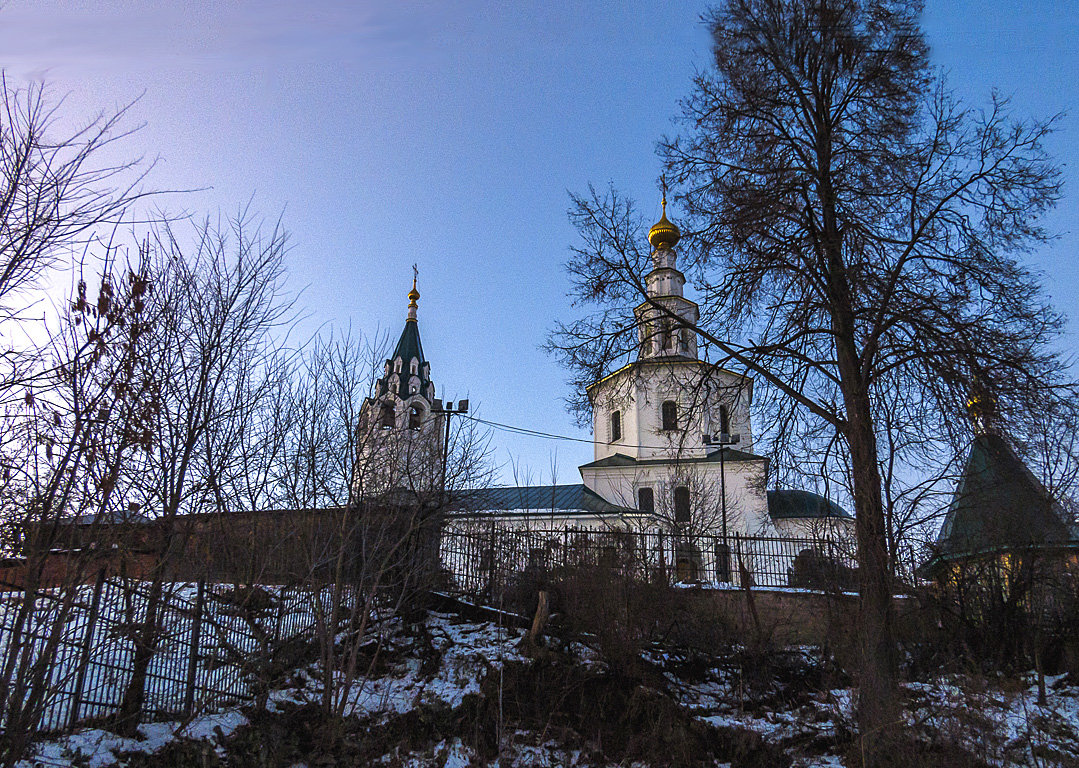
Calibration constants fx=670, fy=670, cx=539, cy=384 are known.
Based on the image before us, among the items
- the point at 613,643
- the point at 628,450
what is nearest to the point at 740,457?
the point at 628,450

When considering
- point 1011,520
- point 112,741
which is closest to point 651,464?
point 1011,520

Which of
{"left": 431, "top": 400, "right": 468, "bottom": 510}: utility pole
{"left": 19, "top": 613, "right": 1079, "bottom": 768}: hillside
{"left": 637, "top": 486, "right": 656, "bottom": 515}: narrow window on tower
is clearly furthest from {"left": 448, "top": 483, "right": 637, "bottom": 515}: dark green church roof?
{"left": 19, "top": 613, "right": 1079, "bottom": 768}: hillside

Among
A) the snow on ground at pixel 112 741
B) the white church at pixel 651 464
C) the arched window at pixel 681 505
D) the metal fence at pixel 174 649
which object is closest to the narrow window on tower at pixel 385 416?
the white church at pixel 651 464

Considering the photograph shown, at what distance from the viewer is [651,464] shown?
3559cm

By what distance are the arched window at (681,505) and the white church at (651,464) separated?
0.10 m

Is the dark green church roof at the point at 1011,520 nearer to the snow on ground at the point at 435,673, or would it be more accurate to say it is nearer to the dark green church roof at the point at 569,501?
the snow on ground at the point at 435,673

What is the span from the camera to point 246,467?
7562 millimetres

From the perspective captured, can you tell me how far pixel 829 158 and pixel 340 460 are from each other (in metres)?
8.51

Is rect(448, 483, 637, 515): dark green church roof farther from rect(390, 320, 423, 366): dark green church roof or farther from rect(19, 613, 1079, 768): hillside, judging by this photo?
rect(19, 613, 1079, 768): hillside

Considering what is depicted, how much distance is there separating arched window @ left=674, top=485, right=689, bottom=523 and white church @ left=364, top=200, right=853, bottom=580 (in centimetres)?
→ 10

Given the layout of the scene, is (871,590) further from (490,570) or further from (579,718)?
(490,570)

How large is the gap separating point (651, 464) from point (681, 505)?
568 cm

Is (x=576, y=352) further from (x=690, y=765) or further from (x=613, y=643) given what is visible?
(x=690, y=765)

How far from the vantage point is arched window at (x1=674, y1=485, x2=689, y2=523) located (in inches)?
1039
